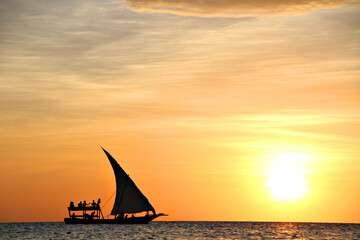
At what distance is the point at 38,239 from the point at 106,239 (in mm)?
13142

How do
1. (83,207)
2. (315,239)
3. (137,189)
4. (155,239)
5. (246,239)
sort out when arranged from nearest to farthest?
(155,239) < (246,239) < (315,239) < (137,189) < (83,207)

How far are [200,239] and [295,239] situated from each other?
1889 centimetres

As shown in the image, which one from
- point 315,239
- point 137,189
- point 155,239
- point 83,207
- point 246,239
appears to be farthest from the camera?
point 83,207

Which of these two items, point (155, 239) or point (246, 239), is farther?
point (246, 239)

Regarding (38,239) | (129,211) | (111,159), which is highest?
(111,159)

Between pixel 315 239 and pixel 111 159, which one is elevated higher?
pixel 111 159

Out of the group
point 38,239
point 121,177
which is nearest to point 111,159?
point 121,177

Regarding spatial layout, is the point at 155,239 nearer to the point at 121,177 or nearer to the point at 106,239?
the point at 106,239

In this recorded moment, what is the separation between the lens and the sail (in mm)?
134625

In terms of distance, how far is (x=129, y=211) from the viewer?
137125mm

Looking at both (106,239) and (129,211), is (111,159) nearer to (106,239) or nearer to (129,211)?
(129,211)

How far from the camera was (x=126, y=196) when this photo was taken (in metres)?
136

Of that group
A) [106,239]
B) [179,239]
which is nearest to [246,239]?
[179,239]

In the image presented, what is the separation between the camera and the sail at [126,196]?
13462 cm
